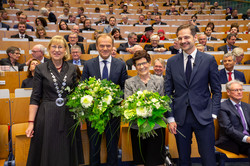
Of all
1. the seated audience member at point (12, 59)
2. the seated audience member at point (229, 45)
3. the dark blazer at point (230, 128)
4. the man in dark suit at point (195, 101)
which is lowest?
the dark blazer at point (230, 128)

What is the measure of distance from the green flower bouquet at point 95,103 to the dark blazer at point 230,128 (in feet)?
4.66

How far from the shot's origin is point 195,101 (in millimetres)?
1790

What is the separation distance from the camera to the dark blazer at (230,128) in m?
2.43

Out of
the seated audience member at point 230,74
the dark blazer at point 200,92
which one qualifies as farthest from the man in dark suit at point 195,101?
the seated audience member at point 230,74

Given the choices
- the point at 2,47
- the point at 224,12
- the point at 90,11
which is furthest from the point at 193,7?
the point at 2,47

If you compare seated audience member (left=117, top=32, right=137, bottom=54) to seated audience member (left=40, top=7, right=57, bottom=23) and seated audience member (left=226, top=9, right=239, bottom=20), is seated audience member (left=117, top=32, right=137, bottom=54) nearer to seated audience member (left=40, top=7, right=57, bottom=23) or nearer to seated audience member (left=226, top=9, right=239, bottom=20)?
seated audience member (left=40, top=7, right=57, bottom=23)

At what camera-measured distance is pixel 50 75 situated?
189 cm

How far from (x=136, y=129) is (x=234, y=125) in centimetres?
119

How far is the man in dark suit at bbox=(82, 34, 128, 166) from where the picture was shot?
2.04m

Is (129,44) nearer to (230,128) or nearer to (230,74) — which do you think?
(230,74)

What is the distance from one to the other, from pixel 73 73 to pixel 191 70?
97 centimetres

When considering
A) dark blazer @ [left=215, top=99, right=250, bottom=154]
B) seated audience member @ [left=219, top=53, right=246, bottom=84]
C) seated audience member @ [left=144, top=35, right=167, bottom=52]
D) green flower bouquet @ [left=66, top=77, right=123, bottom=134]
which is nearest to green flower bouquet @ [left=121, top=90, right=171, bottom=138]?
green flower bouquet @ [left=66, top=77, right=123, bottom=134]

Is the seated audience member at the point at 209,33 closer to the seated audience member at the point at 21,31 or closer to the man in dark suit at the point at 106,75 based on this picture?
the seated audience member at the point at 21,31

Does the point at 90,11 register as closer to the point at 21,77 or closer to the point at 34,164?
the point at 21,77
